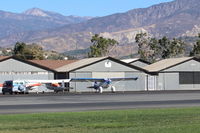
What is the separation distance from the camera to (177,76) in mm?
95812

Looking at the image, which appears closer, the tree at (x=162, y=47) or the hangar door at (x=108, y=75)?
the hangar door at (x=108, y=75)

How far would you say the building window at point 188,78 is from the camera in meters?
96.2

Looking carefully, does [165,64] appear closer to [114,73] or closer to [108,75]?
[114,73]

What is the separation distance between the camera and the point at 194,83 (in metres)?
96.4

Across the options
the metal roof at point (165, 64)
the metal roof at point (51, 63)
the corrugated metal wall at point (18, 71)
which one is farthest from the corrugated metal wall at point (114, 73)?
the metal roof at point (51, 63)

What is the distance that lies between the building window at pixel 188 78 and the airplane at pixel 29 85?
20.7 metres

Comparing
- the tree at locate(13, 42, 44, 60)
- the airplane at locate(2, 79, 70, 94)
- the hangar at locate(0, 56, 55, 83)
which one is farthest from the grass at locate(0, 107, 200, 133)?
the tree at locate(13, 42, 44, 60)

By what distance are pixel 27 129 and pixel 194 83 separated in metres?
75.8

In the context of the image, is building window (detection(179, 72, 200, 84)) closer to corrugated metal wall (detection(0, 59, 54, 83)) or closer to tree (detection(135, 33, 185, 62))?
corrugated metal wall (detection(0, 59, 54, 83))

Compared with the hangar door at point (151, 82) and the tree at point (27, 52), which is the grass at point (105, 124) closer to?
the hangar door at point (151, 82)

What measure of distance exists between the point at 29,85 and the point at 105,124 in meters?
58.6

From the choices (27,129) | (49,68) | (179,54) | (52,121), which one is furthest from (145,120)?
(179,54)

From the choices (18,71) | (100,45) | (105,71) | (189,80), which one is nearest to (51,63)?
(105,71)

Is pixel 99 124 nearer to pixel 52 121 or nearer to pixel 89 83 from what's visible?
pixel 52 121
